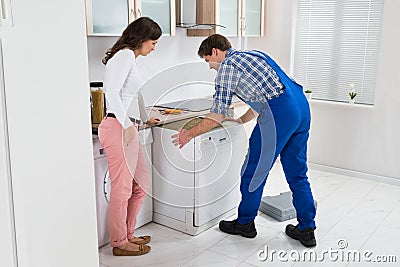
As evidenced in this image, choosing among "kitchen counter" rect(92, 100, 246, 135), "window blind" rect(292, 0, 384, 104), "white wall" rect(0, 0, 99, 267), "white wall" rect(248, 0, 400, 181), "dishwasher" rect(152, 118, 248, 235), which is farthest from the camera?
"window blind" rect(292, 0, 384, 104)

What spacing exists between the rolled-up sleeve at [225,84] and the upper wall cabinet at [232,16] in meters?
1.03

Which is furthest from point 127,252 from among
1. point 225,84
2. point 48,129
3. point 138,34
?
point 48,129

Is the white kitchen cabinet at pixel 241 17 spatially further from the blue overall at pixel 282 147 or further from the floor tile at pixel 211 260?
the floor tile at pixel 211 260

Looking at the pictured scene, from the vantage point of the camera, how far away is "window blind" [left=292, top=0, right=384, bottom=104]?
12.1 feet

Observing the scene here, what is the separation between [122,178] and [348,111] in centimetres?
228

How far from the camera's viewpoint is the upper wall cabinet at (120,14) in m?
2.41

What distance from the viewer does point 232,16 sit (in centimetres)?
354

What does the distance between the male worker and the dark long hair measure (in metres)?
0.36

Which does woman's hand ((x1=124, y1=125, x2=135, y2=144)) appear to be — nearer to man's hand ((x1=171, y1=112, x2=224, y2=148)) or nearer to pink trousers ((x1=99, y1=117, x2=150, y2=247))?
pink trousers ((x1=99, y1=117, x2=150, y2=247))

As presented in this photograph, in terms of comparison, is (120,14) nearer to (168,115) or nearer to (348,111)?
(168,115)

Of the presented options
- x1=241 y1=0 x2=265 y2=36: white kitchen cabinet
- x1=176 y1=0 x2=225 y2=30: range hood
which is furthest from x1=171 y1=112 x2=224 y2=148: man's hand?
x1=241 y1=0 x2=265 y2=36: white kitchen cabinet

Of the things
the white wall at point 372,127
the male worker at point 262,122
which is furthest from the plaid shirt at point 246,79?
the white wall at point 372,127

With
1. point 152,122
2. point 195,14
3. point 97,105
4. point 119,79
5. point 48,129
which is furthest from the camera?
point 195,14

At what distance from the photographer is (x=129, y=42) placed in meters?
2.35
